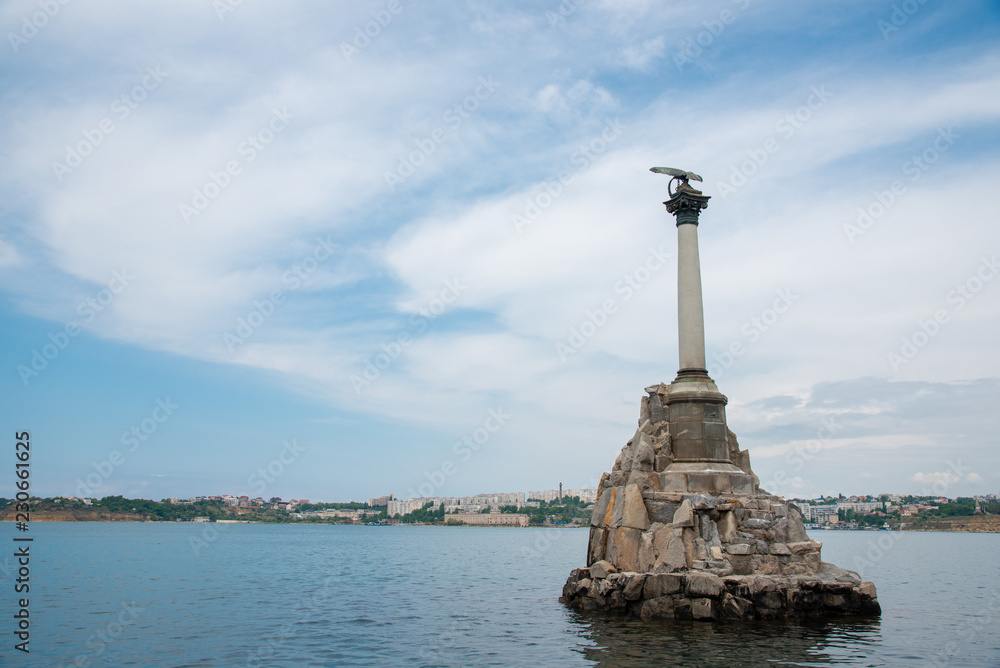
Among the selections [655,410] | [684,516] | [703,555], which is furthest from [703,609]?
[655,410]

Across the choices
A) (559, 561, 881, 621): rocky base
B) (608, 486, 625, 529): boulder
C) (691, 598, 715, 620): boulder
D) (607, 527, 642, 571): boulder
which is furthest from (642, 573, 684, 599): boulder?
(608, 486, 625, 529): boulder

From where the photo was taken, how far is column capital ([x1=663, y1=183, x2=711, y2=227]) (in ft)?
77.6

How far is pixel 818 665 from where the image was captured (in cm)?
1466

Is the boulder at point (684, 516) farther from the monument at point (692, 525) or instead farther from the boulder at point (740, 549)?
the boulder at point (740, 549)

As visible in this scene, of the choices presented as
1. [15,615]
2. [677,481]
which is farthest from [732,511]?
[15,615]

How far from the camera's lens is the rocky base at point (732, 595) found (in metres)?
19.2

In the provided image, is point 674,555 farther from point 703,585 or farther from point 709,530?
point 709,530

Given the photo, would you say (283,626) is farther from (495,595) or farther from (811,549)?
(811,549)

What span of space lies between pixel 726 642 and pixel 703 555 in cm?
376

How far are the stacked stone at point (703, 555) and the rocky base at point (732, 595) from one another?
0.03 metres

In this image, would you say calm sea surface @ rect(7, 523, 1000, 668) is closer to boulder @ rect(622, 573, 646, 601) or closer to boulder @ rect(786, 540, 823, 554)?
boulder @ rect(622, 573, 646, 601)

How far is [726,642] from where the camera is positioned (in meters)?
16.5

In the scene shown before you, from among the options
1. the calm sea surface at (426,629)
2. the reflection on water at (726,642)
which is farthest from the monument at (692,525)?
the calm sea surface at (426,629)

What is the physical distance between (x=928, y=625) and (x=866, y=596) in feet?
6.32
